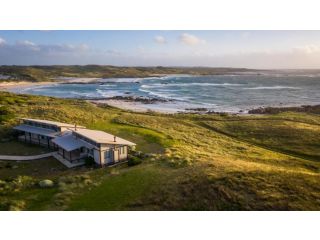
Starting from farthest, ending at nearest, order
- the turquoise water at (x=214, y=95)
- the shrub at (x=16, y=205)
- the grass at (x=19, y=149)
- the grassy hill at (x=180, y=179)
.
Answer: the turquoise water at (x=214, y=95) < the grass at (x=19, y=149) < the grassy hill at (x=180, y=179) < the shrub at (x=16, y=205)

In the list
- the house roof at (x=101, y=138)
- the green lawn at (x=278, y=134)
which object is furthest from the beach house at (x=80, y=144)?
the green lawn at (x=278, y=134)

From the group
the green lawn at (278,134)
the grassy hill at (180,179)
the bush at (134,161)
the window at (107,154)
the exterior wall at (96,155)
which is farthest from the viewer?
the green lawn at (278,134)

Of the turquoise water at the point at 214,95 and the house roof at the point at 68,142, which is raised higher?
the house roof at the point at 68,142

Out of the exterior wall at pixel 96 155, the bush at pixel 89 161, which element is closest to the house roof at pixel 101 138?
the exterior wall at pixel 96 155

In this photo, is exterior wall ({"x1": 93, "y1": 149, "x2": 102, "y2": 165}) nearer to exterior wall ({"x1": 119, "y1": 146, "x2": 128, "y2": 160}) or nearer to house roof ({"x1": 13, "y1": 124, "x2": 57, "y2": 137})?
exterior wall ({"x1": 119, "y1": 146, "x2": 128, "y2": 160})

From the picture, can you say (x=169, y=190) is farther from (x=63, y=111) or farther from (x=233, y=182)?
(x=63, y=111)

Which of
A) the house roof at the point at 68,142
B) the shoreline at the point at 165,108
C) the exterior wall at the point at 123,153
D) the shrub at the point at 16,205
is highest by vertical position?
the house roof at the point at 68,142

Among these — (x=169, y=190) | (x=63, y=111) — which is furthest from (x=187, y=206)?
(x=63, y=111)

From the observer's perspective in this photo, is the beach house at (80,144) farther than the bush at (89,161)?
No

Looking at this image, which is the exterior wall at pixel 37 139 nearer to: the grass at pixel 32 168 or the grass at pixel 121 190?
the grass at pixel 32 168
